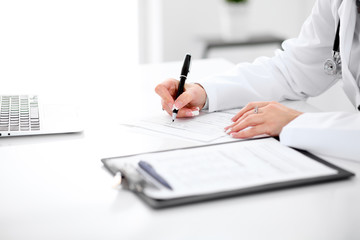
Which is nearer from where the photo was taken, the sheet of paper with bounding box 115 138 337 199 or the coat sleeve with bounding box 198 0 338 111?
the sheet of paper with bounding box 115 138 337 199

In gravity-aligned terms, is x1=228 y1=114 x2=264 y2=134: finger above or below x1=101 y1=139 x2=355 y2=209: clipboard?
above

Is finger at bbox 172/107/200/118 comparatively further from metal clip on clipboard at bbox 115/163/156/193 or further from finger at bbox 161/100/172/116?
metal clip on clipboard at bbox 115/163/156/193

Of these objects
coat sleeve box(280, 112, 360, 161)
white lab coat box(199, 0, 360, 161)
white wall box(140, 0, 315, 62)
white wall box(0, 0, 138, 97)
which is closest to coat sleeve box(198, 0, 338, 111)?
white lab coat box(199, 0, 360, 161)

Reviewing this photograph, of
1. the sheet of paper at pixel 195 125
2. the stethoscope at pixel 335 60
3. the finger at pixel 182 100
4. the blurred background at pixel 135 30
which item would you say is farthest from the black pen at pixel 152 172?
the blurred background at pixel 135 30

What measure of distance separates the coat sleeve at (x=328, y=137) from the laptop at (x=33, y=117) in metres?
0.49

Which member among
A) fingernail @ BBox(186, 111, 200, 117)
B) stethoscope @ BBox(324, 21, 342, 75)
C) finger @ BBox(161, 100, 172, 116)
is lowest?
fingernail @ BBox(186, 111, 200, 117)

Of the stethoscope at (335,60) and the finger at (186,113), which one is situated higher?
the stethoscope at (335,60)

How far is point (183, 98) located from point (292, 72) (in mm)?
385

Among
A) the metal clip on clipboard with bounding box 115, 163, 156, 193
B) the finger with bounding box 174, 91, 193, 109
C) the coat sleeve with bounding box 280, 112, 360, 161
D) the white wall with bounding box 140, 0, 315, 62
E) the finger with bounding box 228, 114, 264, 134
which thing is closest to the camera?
the metal clip on clipboard with bounding box 115, 163, 156, 193

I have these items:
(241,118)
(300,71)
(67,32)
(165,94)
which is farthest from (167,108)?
(67,32)

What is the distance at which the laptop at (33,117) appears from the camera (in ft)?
4.29

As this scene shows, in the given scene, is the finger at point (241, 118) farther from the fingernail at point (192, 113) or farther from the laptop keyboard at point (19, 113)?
the laptop keyboard at point (19, 113)

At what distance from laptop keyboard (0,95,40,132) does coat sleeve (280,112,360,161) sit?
580 millimetres

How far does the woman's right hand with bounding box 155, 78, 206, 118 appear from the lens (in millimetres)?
1392
